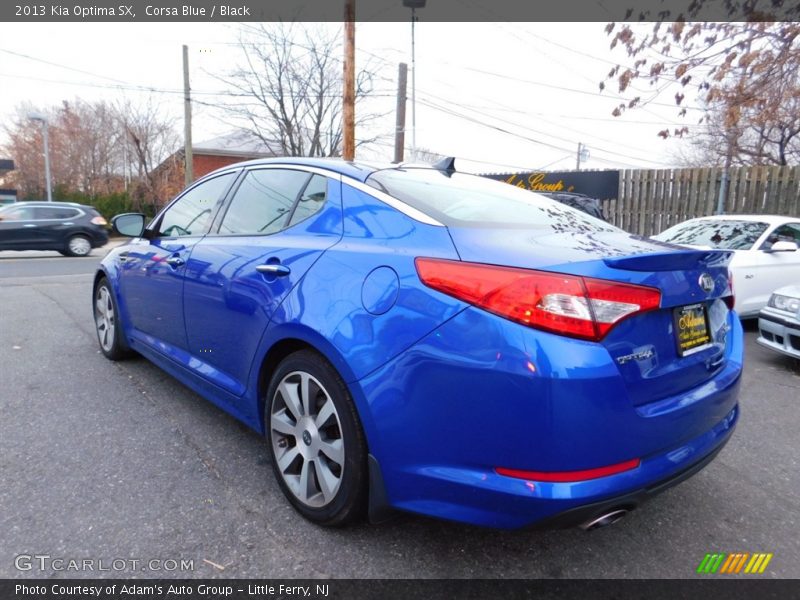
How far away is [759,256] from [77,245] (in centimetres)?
1622

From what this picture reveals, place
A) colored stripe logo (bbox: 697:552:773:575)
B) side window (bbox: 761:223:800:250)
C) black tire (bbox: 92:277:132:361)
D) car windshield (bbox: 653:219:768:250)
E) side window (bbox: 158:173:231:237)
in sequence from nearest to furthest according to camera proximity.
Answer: colored stripe logo (bbox: 697:552:773:575) < side window (bbox: 158:173:231:237) < black tire (bbox: 92:277:132:361) < side window (bbox: 761:223:800:250) < car windshield (bbox: 653:219:768:250)

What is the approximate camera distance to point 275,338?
2281 millimetres

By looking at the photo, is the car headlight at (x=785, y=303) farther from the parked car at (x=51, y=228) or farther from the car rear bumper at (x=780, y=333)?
the parked car at (x=51, y=228)

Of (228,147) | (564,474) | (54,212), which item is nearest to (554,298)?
(564,474)

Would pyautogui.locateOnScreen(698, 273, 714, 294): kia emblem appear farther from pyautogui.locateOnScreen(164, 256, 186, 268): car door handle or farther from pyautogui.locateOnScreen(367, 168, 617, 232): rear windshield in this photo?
pyautogui.locateOnScreen(164, 256, 186, 268): car door handle

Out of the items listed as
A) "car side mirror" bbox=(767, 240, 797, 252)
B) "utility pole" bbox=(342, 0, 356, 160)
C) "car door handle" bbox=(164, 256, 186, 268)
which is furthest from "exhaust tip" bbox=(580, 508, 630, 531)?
"utility pole" bbox=(342, 0, 356, 160)

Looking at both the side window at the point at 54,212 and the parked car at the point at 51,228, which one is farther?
the side window at the point at 54,212

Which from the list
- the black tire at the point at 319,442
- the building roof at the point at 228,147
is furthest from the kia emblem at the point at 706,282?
the building roof at the point at 228,147

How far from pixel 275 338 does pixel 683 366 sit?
1621 mm

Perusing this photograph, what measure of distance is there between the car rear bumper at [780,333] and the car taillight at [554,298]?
4.00 m

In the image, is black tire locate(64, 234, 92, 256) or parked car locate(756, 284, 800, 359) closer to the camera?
parked car locate(756, 284, 800, 359)

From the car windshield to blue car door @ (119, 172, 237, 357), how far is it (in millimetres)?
5562

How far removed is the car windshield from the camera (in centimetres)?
648

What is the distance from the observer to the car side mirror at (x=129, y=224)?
153 inches
